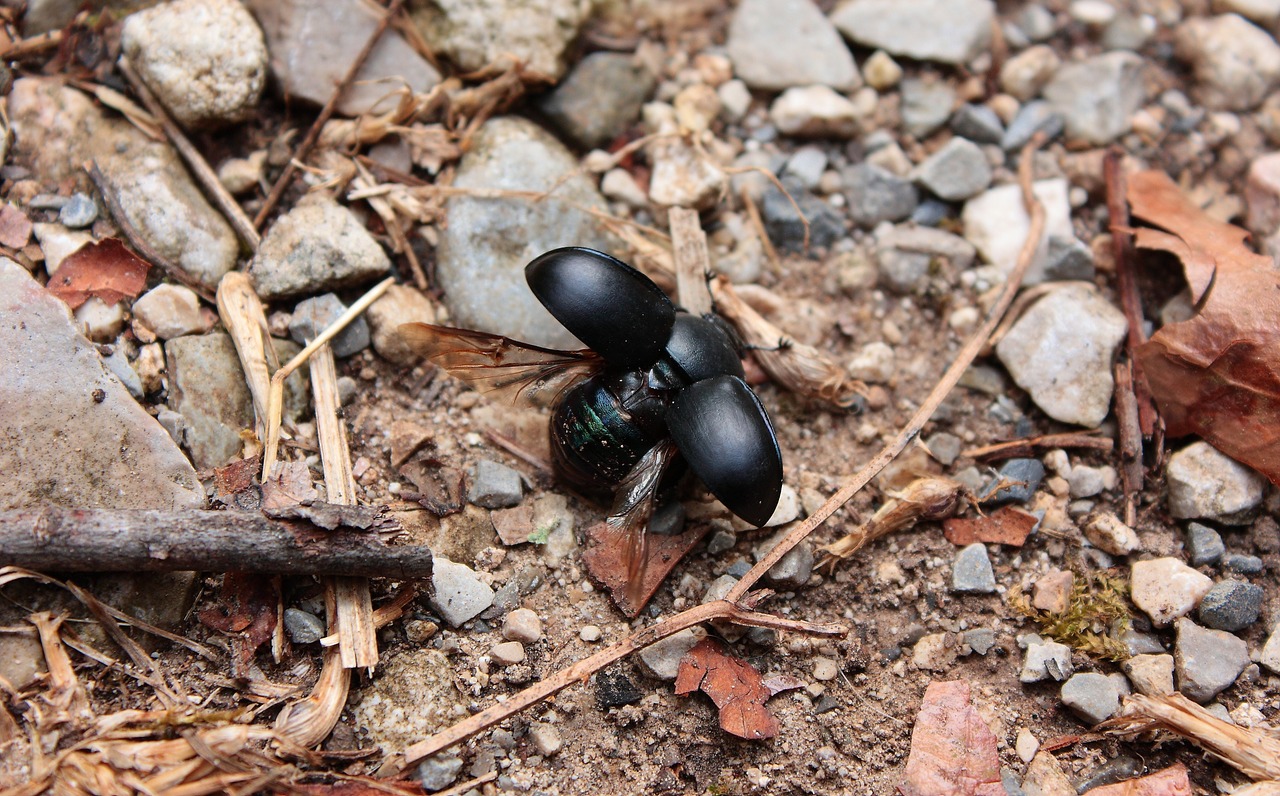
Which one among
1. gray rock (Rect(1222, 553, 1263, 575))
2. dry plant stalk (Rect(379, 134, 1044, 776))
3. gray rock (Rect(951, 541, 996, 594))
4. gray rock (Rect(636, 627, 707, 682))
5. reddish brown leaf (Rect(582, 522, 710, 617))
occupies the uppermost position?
dry plant stalk (Rect(379, 134, 1044, 776))

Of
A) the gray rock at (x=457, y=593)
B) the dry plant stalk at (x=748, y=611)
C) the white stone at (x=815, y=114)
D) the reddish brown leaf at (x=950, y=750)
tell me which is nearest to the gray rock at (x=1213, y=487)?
the dry plant stalk at (x=748, y=611)

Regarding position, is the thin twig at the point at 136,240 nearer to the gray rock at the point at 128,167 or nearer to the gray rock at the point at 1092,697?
the gray rock at the point at 128,167

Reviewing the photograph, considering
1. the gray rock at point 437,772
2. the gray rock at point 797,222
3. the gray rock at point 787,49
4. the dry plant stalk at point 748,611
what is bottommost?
the gray rock at point 437,772

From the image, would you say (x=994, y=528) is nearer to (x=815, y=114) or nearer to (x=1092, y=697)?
(x=1092, y=697)

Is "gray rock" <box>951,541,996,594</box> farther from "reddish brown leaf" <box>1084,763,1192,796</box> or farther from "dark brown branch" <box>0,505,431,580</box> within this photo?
"dark brown branch" <box>0,505,431,580</box>

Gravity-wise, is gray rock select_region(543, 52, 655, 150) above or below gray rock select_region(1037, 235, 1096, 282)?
above

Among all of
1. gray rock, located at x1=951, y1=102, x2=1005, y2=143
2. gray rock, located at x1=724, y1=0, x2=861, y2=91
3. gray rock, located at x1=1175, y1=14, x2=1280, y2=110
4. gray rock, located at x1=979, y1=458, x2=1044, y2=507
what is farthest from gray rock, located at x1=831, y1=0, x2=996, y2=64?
gray rock, located at x1=979, y1=458, x2=1044, y2=507

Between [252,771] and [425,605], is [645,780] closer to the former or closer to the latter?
[425,605]

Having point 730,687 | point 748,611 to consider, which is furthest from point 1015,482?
point 730,687
